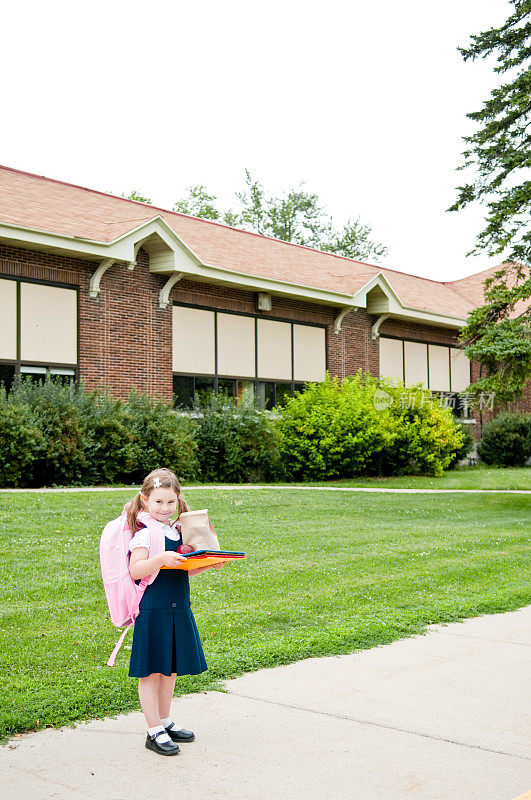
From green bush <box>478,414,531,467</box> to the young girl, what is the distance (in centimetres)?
2689

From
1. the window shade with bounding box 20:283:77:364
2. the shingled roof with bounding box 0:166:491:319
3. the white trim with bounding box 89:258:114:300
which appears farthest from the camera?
the white trim with bounding box 89:258:114:300

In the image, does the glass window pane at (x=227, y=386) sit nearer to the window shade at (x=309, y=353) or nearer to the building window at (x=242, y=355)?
the building window at (x=242, y=355)

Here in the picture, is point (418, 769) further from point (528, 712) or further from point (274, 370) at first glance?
point (274, 370)

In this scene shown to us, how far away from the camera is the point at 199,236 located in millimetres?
24594

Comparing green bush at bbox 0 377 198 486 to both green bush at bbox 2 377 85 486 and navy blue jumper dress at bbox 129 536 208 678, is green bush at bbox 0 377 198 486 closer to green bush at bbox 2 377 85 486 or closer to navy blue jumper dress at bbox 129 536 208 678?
green bush at bbox 2 377 85 486

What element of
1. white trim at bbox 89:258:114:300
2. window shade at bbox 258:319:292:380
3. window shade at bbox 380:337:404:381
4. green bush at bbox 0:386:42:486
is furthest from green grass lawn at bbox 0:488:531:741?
window shade at bbox 380:337:404:381

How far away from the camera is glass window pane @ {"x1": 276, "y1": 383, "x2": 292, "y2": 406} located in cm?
2416

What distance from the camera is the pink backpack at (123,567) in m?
4.29

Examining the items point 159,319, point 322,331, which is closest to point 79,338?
point 159,319

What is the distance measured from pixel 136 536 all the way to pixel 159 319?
16.5 metres

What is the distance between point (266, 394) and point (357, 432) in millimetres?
3404

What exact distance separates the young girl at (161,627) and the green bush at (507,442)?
2689 centimetres

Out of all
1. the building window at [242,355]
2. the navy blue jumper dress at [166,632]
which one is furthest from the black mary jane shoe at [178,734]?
the building window at [242,355]

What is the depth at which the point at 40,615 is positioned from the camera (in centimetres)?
679
